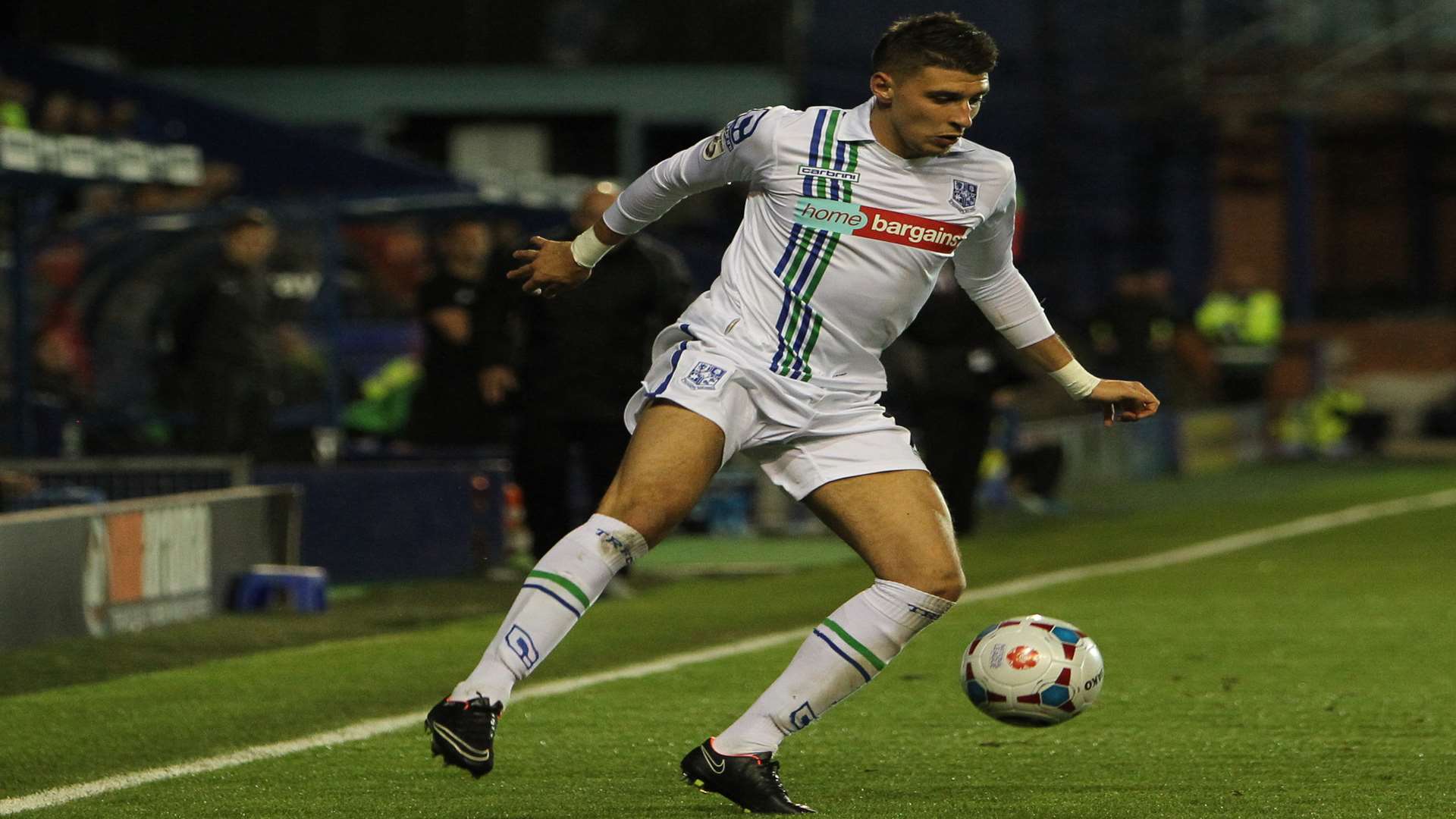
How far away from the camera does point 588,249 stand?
19.7 feet

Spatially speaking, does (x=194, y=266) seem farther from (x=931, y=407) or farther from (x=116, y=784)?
(x=116, y=784)

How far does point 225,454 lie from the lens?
14234mm

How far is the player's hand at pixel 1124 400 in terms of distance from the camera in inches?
238

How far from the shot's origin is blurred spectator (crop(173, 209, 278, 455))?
1434 cm

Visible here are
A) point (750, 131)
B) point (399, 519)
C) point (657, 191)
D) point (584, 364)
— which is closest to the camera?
point (750, 131)

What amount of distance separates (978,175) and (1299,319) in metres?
28.5

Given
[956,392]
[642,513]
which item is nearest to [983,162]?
[642,513]

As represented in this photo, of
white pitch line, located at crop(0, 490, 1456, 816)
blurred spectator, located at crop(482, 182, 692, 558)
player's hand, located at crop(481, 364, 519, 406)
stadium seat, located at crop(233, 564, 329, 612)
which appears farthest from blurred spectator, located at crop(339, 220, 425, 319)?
stadium seat, located at crop(233, 564, 329, 612)

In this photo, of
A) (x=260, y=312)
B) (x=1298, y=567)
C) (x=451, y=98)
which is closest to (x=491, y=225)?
(x=260, y=312)

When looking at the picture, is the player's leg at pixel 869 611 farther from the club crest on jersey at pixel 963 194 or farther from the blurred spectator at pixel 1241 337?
the blurred spectator at pixel 1241 337

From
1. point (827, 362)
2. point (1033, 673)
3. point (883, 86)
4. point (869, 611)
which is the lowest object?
point (1033, 673)

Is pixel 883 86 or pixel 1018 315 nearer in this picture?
pixel 883 86

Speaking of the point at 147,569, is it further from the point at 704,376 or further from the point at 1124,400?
the point at 1124,400

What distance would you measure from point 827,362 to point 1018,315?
0.57 metres
